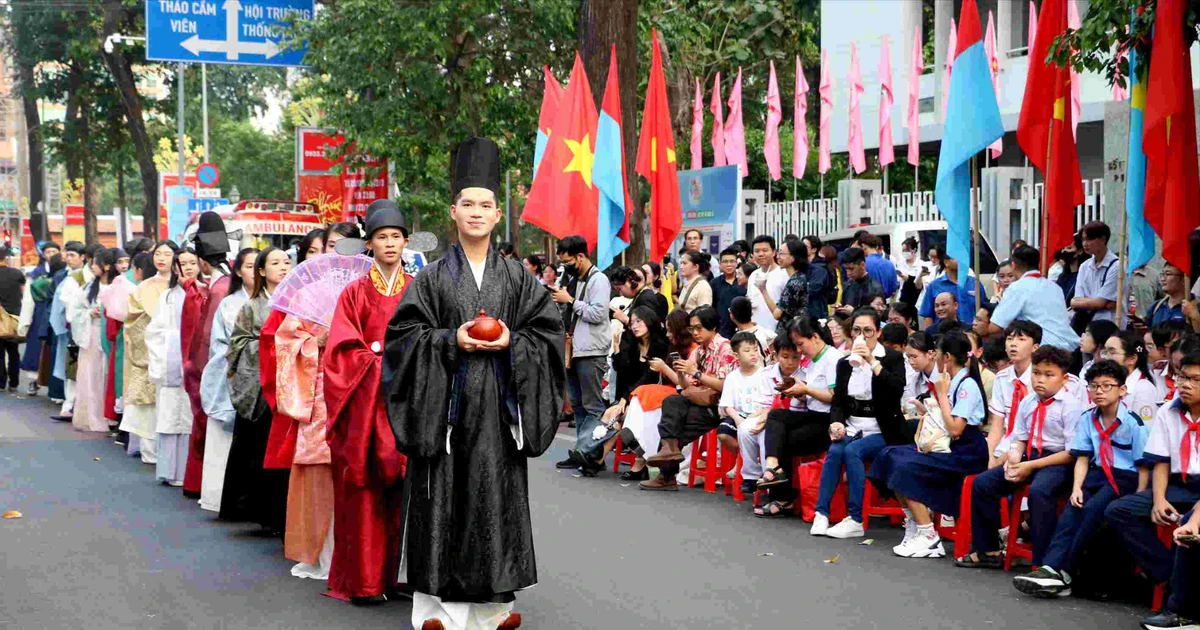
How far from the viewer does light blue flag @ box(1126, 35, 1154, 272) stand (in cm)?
1028

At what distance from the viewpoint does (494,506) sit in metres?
6.44

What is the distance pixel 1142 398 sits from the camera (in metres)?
7.90

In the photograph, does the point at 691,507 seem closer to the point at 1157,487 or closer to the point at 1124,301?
the point at 1124,301

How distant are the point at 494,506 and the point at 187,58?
17981 mm

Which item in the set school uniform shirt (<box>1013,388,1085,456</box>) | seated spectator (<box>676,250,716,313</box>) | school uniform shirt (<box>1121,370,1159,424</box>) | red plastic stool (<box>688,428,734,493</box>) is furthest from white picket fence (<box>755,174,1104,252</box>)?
school uniform shirt (<box>1013,388,1085,456</box>)

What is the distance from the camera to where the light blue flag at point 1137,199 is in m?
10.3

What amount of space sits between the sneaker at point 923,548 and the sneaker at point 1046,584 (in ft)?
→ 3.68

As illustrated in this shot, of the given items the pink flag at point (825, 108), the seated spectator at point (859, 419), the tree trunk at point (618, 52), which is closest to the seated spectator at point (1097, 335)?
the seated spectator at point (859, 419)

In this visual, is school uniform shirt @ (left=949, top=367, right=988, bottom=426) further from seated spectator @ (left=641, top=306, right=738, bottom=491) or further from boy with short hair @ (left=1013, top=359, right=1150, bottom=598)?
seated spectator @ (left=641, top=306, right=738, bottom=491)

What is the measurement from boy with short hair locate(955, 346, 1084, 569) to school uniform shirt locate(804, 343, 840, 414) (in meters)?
1.83

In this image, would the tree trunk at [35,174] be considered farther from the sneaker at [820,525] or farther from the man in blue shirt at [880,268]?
the sneaker at [820,525]

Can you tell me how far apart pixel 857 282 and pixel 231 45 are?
40.7ft

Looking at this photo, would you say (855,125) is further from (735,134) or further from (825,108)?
(735,134)

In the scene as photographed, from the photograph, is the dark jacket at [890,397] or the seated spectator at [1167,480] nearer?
the seated spectator at [1167,480]
